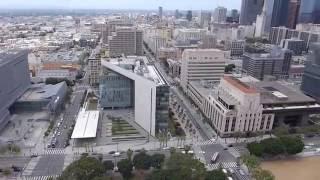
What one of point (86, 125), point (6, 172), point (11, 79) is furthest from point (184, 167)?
point (11, 79)

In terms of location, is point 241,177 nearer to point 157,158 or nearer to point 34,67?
point 157,158

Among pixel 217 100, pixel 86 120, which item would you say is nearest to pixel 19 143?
pixel 86 120

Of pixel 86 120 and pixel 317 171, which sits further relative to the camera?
pixel 86 120

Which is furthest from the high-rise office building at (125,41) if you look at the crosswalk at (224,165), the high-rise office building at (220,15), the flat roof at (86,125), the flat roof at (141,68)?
the high-rise office building at (220,15)

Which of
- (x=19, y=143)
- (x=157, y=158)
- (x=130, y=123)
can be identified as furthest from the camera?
(x=130, y=123)

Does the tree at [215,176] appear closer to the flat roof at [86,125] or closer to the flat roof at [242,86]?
the flat roof at [242,86]

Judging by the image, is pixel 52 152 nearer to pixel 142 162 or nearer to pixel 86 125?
pixel 86 125
